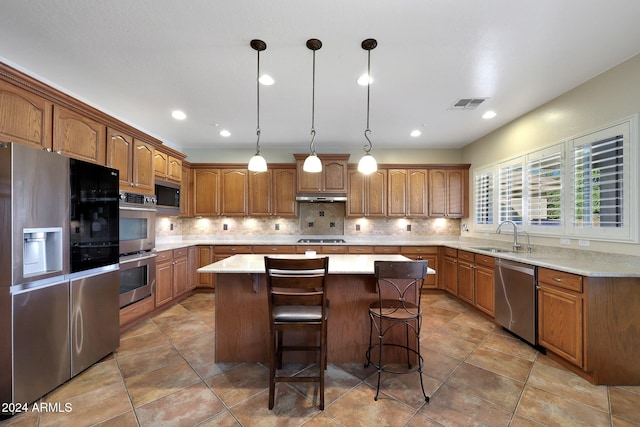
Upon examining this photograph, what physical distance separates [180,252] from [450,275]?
4.43 meters

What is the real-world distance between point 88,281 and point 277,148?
11.7 feet

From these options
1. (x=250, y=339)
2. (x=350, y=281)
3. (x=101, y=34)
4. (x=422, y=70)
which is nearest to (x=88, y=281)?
(x=250, y=339)

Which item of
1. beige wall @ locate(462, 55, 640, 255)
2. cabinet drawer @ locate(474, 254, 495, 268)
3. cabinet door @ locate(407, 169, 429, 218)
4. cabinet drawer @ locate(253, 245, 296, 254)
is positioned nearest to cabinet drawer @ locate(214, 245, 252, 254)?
cabinet drawer @ locate(253, 245, 296, 254)

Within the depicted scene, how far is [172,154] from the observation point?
4.05m

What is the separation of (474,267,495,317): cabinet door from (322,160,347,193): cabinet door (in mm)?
2496

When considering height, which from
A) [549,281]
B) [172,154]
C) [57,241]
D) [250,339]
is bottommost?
[250,339]

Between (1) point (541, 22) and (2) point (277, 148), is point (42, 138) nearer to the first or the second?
(2) point (277, 148)

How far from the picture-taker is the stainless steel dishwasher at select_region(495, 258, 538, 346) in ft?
8.38

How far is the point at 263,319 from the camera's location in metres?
2.31

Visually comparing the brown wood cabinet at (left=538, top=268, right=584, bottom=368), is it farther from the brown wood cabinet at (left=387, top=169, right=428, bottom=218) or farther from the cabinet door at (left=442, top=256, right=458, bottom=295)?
the brown wood cabinet at (left=387, top=169, right=428, bottom=218)

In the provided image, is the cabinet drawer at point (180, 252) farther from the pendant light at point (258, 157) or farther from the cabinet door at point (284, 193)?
the pendant light at point (258, 157)

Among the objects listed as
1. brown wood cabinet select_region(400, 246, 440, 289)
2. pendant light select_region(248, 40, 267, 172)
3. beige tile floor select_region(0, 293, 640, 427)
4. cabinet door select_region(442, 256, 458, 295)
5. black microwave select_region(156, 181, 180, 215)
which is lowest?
beige tile floor select_region(0, 293, 640, 427)

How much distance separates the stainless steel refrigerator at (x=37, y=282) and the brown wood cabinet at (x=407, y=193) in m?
4.37

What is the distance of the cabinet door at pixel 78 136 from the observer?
2201mm
